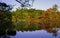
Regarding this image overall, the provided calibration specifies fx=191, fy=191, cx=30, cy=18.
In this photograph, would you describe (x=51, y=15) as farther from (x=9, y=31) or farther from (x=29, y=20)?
(x=9, y=31)

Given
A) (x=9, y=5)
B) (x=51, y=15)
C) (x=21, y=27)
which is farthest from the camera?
(x=51, y=15)

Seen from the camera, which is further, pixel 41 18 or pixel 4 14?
pixel 41 18

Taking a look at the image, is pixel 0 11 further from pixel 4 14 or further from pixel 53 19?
pixel 53 19

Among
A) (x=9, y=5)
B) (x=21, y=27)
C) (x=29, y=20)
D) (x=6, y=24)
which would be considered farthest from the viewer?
(x=29, y=20)

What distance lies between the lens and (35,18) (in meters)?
6.14

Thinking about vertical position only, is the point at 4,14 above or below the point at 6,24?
above

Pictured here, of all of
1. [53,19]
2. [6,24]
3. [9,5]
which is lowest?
[53,19]

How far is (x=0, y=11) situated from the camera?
3098mm

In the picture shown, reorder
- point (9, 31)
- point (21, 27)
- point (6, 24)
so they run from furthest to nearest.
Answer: point (21, 27)
point (9, 31)
point (6, 24)

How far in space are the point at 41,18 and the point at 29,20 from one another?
24.1 inches

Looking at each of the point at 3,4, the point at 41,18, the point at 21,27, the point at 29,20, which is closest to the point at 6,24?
the point at 3,4

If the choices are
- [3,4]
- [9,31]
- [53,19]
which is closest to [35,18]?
[53,19]

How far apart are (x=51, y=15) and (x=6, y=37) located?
4007mm

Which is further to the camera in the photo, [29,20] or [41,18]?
[41,18]
